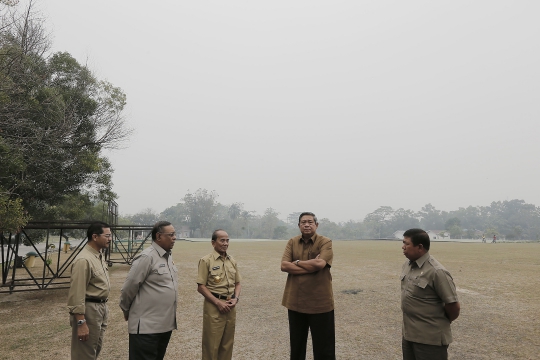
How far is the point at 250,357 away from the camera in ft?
16.7

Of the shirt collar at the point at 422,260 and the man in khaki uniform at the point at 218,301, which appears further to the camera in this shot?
the man in khaki uniform at the point at 218,301

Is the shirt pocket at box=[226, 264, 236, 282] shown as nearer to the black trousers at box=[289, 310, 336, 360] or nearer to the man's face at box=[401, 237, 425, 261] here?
the black trousers at box=[289, 310, 336, 360]

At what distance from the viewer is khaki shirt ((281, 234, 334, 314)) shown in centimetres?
365

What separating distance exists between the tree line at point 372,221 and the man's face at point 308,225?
272 feet

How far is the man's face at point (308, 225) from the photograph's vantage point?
12.7ft

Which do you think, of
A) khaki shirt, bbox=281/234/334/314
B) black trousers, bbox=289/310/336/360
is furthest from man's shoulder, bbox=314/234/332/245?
black trousers, bbox=289/310/336/360

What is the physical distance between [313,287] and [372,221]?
4574 inches

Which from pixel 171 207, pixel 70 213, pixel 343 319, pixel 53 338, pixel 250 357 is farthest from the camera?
pixel 171 207

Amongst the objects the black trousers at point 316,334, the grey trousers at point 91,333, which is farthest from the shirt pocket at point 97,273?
the black trousers at point 316,334

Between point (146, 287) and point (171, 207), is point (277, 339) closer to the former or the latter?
point (146, 287)

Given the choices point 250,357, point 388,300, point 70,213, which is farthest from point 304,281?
point 70,213

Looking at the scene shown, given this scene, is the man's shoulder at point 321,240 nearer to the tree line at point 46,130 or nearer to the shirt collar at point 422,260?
the shirt collar at point 422,260

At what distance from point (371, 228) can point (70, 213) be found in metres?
107

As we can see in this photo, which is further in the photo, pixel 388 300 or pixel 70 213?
pixel 70 213
